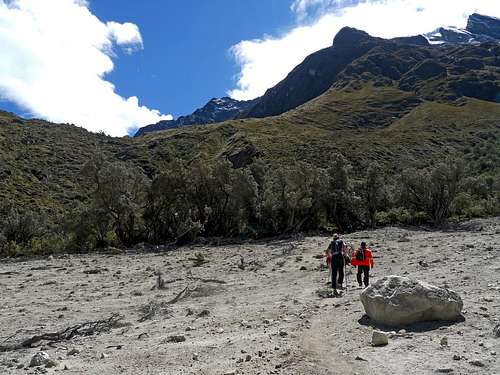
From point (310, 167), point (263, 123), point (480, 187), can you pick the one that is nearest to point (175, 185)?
point (310, 167)

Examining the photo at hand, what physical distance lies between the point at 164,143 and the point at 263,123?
39678 mm

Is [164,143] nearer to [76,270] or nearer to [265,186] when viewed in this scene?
[265,186]

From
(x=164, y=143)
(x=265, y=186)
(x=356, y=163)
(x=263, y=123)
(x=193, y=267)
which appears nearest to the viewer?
(x=193, y=267)

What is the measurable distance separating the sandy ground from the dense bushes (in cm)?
1412

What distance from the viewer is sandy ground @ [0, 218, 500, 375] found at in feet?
28.6

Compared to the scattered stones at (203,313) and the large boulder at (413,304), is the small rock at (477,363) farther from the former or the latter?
the scattered stones at (203,313)

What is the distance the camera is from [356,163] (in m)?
104

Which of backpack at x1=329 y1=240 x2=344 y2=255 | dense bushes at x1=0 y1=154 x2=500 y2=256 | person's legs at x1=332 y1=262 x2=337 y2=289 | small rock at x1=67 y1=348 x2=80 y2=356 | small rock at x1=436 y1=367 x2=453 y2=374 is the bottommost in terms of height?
small rock at x1=67 y1=348 x2=80 y2=356

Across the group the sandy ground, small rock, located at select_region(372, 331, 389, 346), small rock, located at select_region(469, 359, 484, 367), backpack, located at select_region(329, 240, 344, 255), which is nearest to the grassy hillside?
the sandy ground

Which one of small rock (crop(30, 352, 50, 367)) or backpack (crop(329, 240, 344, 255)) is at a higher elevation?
backpack (crop(329, 240, 344, 255))

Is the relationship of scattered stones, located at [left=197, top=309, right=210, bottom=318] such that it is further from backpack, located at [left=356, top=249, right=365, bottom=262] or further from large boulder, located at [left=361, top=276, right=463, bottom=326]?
backpack, located at [left=356, top=249, right=365, bottom=262]

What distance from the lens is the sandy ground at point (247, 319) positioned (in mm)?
8727

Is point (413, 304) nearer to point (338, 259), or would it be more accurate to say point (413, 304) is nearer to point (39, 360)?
point (338, 259)

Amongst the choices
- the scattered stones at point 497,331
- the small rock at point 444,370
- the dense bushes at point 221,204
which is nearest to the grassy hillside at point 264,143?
the dense bushes at point 221,204
